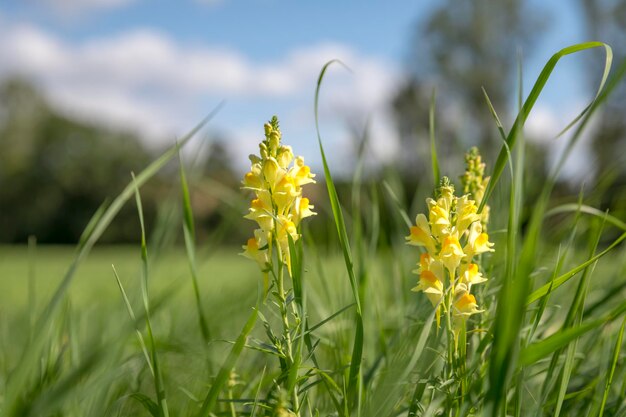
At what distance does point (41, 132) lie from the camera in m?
28.3

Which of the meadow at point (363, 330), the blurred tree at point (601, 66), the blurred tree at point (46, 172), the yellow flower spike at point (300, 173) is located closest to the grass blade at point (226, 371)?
the meadow at point (363, 330)

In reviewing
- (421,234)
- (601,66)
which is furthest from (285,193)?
(601,66)

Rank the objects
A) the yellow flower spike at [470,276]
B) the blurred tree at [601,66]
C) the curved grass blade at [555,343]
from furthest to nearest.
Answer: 1. the blurred tree at [601,66]
2. the yellow flower spike at [470,276]
3. the curved grass blade at [555,343]

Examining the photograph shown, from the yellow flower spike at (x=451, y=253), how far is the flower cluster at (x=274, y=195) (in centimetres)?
16

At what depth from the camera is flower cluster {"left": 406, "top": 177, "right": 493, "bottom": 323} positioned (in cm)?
71

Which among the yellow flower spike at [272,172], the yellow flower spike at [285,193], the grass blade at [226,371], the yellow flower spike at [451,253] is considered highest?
the yellow flower spike at [272,172]

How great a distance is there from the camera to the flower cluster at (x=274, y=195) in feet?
2.40

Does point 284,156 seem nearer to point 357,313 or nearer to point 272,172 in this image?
point 272,172

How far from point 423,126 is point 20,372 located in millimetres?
22086

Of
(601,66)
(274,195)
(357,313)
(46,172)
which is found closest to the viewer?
(357,313)

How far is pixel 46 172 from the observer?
1079 inches

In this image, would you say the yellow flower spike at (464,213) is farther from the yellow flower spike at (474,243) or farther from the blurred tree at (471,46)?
the blurred tree at (471,46)

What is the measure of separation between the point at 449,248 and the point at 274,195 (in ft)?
0.71

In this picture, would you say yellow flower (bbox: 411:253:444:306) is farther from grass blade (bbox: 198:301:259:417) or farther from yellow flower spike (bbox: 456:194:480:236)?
grass blade (bbox: 198:301:259:417)
